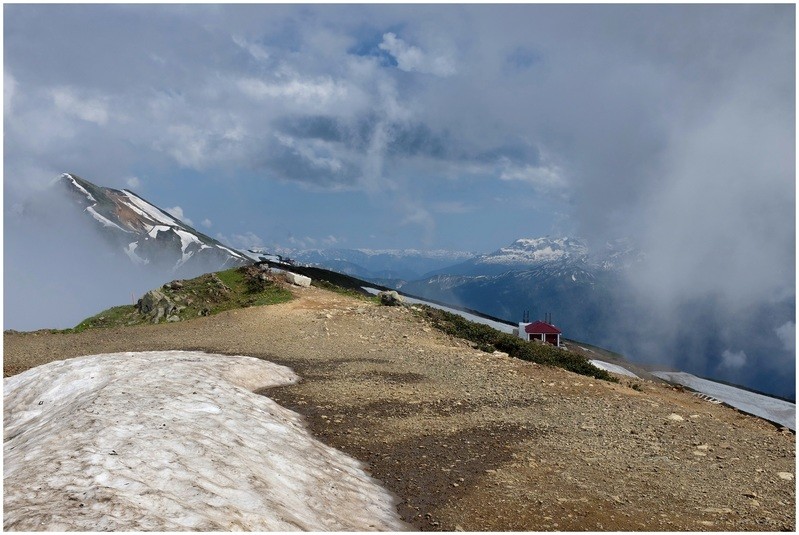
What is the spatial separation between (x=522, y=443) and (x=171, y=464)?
7.62 meters

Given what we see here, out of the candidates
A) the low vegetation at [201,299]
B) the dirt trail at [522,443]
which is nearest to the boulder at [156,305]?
the low vegetation at [201,299]

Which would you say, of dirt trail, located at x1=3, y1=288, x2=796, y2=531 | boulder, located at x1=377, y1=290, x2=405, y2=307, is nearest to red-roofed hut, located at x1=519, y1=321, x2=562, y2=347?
boulder, located at x1=377, y1=290, x2=405, y2=307

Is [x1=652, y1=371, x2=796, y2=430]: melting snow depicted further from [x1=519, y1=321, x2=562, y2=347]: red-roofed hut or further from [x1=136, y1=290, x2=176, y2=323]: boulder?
[x1=136, y1=290, x2=176, y2=323]: boulder

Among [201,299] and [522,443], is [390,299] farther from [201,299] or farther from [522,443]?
[522,443]

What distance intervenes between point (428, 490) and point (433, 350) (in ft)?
41.3

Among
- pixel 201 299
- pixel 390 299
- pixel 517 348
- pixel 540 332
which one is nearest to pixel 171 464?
pixel 517 348

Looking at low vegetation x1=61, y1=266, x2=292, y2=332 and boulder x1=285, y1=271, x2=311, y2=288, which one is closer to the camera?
low vegetation x1=61, y1=266, x2=292, y2=332

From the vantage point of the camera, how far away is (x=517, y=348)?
23578 mm

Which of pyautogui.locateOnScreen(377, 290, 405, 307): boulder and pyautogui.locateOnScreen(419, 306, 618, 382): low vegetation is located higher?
pyautogui.locateOnScreen(377, 290, 405, 307): boulder

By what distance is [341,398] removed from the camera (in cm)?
1487

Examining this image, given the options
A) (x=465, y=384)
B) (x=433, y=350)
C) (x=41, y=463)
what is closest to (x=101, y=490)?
(x=41, y=463)

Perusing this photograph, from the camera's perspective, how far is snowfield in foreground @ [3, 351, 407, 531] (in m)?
6.24

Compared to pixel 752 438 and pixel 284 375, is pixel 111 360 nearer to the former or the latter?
pixel 284 375

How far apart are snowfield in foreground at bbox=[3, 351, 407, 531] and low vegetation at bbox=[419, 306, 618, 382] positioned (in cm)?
1304
